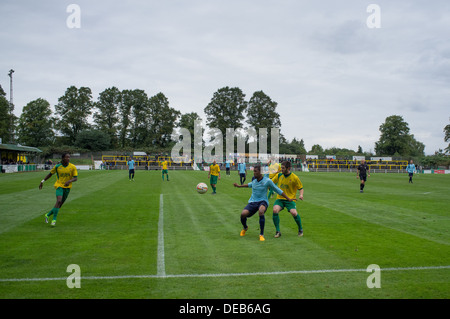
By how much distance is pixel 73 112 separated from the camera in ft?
283

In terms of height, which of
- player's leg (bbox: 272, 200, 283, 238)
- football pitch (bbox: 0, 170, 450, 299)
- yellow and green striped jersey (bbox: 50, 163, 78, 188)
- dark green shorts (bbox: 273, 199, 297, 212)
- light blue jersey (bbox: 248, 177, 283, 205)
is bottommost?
football pitch (bbox: 0, 170, 450, 299)

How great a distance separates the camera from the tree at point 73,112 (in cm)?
8606

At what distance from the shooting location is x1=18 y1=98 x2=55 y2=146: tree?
282 feet

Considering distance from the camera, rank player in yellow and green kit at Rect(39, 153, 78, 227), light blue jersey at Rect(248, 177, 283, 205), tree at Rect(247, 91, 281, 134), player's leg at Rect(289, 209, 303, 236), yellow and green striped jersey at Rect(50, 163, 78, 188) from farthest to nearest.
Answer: tree at Rect(247, 91, 281, 134)
yellow and green striped jersey at Rect(50, 163, 78, 188)
player in yellow and green kit at Rect(39, 153, 78, 227)
player's leg at Rect(289, 209, 303, 236)
light blue jersey at Rect(248, 177, 283, 205)

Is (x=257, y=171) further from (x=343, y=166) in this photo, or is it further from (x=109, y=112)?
(x=109, y=112)

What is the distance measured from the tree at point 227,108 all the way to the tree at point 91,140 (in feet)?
88.2

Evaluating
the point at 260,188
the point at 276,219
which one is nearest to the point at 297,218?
the point at 276,219

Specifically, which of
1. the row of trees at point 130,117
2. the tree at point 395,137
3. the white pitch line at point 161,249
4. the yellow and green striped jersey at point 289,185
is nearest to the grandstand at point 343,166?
the row of trees at point 130,117

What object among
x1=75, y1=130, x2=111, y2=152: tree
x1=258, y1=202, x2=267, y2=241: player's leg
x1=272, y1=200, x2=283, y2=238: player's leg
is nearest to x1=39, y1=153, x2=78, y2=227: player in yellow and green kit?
x1=258, y1=202, x2=267, y2=241: player's leg

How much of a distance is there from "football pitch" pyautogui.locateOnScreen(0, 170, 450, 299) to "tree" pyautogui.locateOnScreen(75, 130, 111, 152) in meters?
69.3

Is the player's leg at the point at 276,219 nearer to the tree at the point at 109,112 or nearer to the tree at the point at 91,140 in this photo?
the tree at the point at 91,140

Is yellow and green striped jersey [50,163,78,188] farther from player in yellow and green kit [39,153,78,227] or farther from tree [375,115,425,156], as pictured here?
tree [375,115,425,156]
